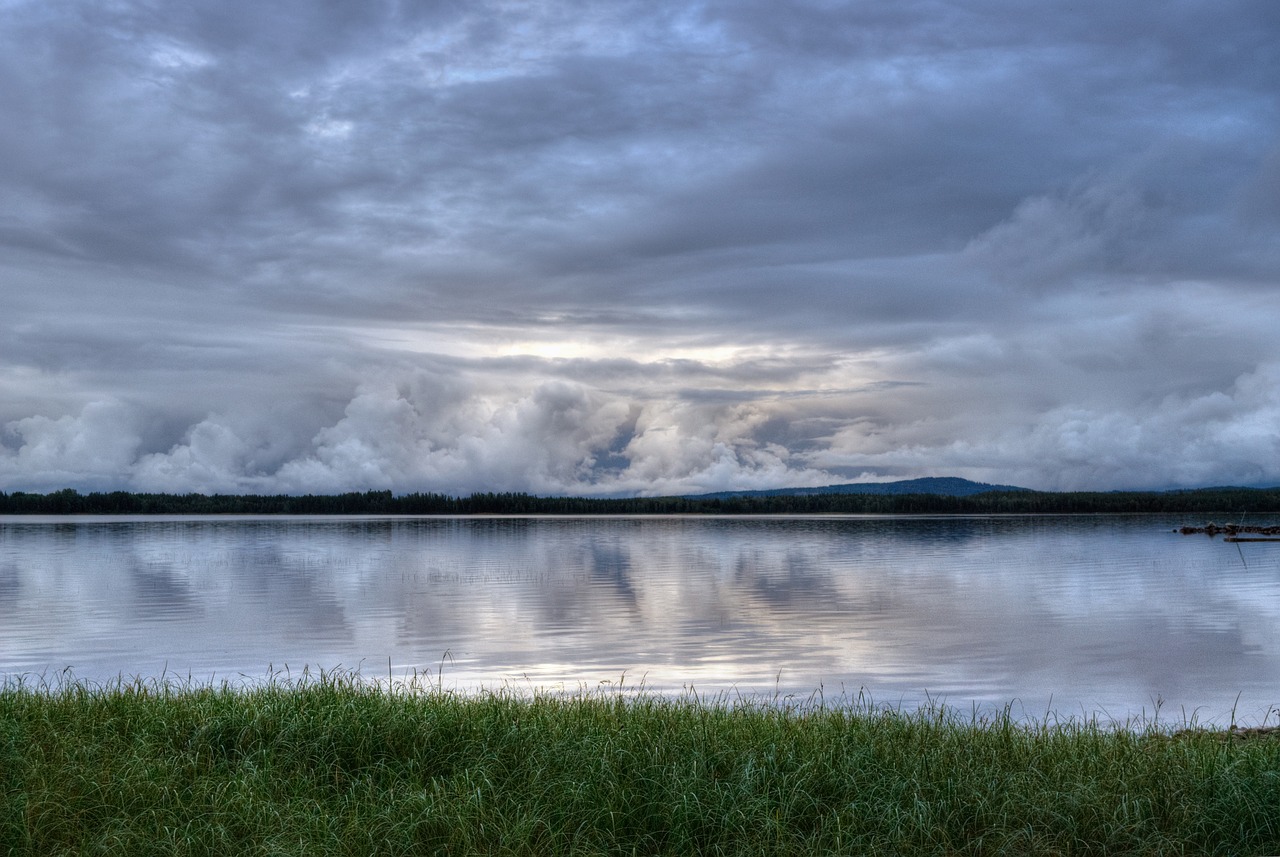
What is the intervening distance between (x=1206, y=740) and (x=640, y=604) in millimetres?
32909

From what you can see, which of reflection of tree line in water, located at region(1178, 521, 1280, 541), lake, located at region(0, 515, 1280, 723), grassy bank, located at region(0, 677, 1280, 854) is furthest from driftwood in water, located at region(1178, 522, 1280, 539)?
grassy bank, located at region(0, 677, 1280, 854)

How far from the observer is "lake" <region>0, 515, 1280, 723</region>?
2667cm

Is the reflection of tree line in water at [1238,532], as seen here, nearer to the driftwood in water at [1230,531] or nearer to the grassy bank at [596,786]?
the driftwood in water at [1230,531]

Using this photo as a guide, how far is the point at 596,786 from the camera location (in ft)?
37.1

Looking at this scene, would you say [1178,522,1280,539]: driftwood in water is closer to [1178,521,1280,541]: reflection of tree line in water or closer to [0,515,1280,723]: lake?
[1178,521,1280,541]: reflection of tree line in water

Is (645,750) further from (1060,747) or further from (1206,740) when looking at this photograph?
(1206,740)

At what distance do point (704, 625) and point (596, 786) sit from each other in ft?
90.4

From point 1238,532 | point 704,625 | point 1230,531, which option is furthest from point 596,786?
point 1230,531

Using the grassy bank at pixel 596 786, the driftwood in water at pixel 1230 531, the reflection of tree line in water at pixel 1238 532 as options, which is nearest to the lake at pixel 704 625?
the grassy bank at pixel 596 786

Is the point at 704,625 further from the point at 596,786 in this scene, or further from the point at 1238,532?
the point at 1238,532

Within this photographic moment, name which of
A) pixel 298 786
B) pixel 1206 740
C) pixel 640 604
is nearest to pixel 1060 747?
pixel 1206 740

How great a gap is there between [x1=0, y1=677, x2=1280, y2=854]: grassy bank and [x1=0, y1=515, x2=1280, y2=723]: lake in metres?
8.56

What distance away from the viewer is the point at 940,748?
42.0 ft

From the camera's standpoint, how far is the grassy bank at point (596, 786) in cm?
1023
